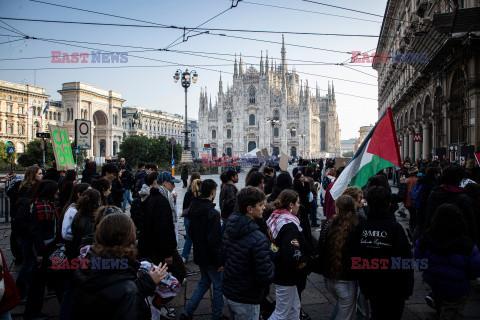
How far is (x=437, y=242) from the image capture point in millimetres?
2965

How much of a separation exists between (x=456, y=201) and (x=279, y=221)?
2.30 meters

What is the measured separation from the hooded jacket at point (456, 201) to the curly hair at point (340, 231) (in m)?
1.36

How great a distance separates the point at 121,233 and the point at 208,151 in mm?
65474

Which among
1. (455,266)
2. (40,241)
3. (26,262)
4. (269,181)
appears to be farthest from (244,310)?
(269,181)

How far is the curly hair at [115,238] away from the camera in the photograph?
201 cm

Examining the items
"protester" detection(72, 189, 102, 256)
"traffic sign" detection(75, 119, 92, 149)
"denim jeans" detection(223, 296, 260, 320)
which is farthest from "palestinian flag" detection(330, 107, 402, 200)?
"traffic sign" detection(75, 119, 92, 149)

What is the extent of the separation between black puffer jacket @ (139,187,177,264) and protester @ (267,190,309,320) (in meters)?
1.25

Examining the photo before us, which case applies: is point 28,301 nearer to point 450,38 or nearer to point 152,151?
point 450,38

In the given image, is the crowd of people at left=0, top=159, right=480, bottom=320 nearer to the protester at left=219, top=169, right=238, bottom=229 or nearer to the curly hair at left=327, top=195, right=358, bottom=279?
the curly hair at left=327, top=195, right=358, bottom=279

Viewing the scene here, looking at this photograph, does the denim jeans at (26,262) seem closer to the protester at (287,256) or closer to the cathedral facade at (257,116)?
the protester at (287,256)

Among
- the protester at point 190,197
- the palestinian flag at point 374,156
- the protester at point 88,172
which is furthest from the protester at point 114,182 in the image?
the palestinian flag at point 374,156

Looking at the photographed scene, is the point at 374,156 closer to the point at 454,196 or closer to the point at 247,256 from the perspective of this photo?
the point at 454,196

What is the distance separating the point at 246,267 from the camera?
2.74 meters

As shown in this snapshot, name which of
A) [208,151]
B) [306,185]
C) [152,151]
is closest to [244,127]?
[208,151]
